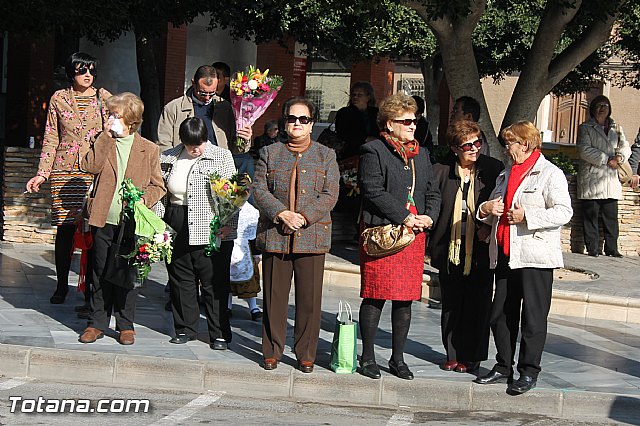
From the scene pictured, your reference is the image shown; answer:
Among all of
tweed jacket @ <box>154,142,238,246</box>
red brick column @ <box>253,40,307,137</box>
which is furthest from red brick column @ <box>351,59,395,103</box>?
tweed jacket @ <box>154,142,238,246</box>

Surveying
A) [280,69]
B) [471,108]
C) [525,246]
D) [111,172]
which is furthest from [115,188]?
[280,69]

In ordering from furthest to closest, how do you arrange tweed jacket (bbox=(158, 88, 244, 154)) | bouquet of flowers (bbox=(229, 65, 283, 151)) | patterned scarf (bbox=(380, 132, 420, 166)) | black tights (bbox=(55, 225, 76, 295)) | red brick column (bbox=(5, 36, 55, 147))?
red brick column (bbox=(5, 36, 55, 147)) < black tights (bbox=(55, 225, 76, 295)) < tweed jacket (bbox=(158, 88, 244, 154)) < bouquet of flowers (bbox=(229, 65, 283, 151)) < patterned scarf (bbox=(380, 132, 420, 166))

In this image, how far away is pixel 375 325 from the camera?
813 cm

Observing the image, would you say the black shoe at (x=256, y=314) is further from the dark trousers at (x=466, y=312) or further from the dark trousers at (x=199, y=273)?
the dark trousers at (x=466, y=312)

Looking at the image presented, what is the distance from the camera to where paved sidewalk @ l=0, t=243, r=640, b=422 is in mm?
8055

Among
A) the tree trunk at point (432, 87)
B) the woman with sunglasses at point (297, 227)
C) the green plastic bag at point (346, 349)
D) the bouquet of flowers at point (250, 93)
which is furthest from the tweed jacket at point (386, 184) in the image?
the tree trunk at point (432, 87)

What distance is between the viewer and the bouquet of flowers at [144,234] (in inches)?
328

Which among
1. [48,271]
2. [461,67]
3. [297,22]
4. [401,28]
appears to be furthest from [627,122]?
[48,271]

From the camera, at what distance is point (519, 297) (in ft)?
26.1

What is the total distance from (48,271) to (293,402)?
16.1 ft

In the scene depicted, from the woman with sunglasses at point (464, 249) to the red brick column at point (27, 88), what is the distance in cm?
1776

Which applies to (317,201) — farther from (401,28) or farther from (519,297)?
(401,28)

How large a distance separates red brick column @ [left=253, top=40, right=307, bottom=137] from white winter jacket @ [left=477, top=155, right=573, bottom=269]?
2050 centimetres

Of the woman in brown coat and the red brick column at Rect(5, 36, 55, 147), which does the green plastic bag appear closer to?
the woman in brown coat
